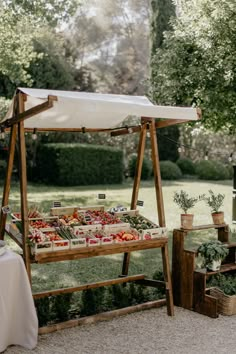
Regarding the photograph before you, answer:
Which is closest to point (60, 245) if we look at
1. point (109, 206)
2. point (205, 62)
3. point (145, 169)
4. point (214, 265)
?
point (214, 265)

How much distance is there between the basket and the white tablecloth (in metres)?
1.91

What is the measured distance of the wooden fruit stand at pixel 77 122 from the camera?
4227 millimetres

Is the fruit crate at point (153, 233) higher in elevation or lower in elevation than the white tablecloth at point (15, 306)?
higher

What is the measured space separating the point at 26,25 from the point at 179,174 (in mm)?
9358

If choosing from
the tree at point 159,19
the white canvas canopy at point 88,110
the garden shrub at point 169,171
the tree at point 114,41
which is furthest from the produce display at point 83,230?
the tree at point 114,41

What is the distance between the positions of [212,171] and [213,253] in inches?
602

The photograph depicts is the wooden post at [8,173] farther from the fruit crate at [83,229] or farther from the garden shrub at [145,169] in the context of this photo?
the garden shrub at [145,169]

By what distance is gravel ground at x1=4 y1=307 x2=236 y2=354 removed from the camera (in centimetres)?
408

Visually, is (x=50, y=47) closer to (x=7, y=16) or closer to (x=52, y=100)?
(x=7, y=16)

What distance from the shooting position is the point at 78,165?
1658 cm

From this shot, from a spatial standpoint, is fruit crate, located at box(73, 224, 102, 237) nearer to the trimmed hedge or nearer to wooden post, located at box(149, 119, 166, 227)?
→ wooden post, located at box(149, 119, 166, 227)

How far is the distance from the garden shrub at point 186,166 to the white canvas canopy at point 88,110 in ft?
51.2

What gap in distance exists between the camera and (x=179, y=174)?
19875 mm

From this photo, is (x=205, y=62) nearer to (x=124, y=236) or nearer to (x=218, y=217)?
(x=218, y=217)
